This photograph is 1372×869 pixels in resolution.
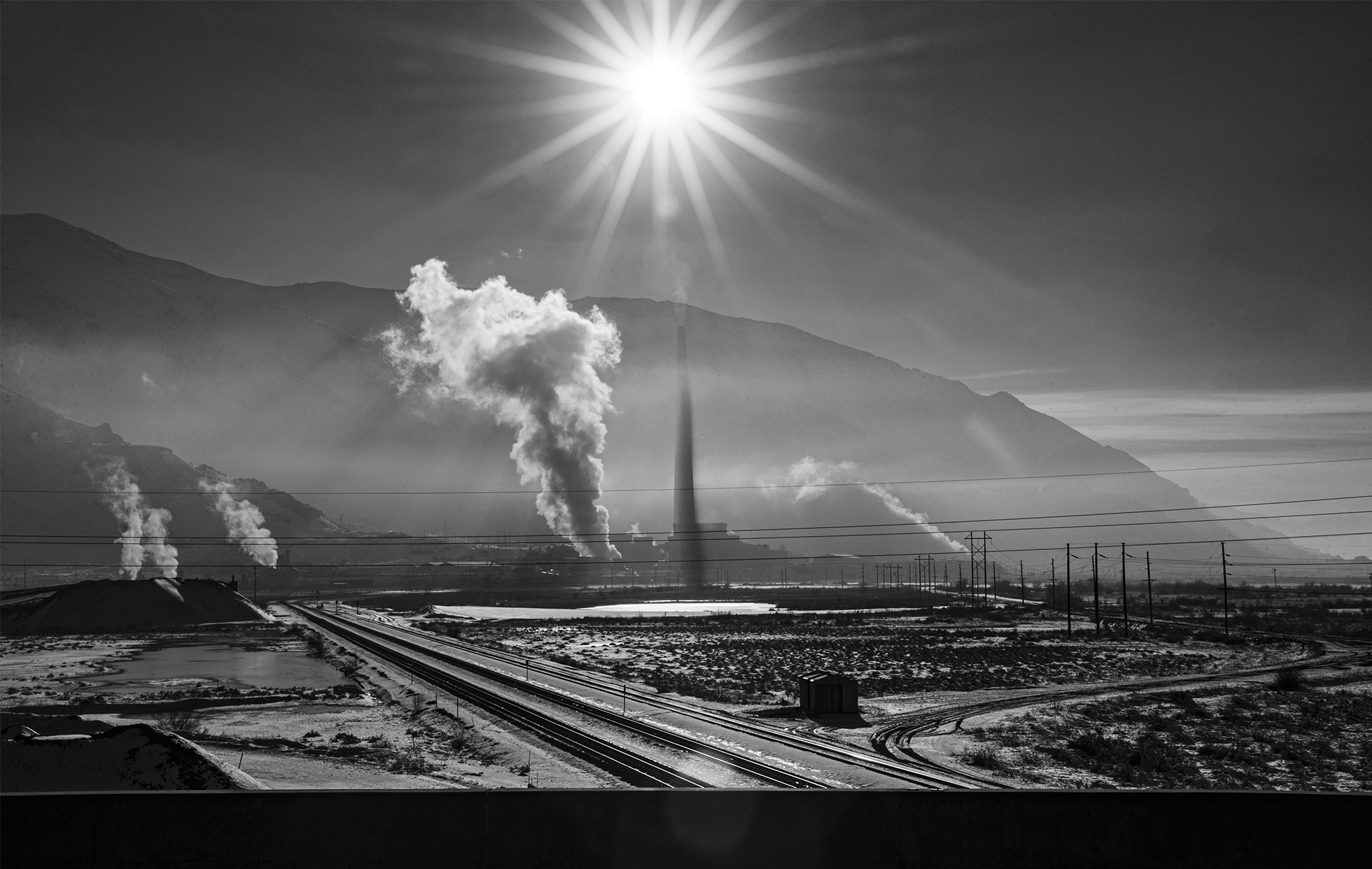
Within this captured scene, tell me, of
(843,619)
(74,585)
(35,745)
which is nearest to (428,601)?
(74,585)

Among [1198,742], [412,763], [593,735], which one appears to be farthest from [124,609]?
[1198,742]

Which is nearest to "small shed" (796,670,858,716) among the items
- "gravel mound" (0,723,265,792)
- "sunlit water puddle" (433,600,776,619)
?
"gravel mound" (0,723,265,792)

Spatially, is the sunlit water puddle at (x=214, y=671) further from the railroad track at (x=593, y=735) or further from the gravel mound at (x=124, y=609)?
the gravel mound at (x=124, y=609)

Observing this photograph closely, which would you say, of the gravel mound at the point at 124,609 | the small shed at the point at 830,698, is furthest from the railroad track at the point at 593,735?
the gravel mound at the point at 124,609

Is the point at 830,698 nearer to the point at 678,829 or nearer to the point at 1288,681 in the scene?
the point at 1288,681

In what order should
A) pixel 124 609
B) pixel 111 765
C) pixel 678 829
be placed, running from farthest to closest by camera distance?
1. pixel 124 609
2. pixel 111 765
3. pixel 678 829

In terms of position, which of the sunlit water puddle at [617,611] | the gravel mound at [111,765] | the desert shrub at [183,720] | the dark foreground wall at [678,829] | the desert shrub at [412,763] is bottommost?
the sunlit water puddle at [617,611]
